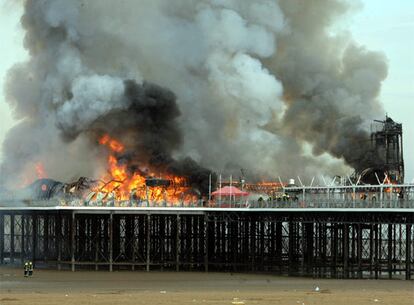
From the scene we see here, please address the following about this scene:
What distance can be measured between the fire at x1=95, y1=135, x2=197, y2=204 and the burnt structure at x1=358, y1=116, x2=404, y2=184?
17.7 meters

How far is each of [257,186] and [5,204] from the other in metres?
23.8

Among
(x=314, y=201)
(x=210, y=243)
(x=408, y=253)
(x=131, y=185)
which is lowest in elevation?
(x=408, y=253)

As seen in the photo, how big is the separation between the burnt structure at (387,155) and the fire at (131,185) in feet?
57.9

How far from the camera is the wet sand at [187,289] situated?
2339 inches

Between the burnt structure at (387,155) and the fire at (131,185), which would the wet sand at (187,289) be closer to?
the fire at (131,185)

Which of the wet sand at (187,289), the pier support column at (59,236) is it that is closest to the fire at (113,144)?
the pier support column at (59,236)

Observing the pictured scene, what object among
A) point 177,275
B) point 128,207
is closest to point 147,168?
point 128,207

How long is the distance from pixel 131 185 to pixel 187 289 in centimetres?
3565

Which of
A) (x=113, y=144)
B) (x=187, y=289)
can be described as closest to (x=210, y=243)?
(x=113, y=144)

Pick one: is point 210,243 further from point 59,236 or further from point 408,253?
point 408,253

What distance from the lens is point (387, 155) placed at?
352ft

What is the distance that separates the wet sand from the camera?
195 feet

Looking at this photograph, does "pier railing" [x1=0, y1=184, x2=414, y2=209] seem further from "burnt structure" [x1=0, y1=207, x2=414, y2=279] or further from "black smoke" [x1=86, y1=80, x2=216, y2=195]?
"black smoke" [x1=86, y1=80, x2=216, y2=195]

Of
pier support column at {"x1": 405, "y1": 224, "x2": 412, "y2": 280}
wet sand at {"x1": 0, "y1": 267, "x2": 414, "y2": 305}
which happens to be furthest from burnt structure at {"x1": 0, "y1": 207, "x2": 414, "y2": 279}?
wet sand at {"x1": 0, "y1": 267, "x2": 414, "y2": 305}
